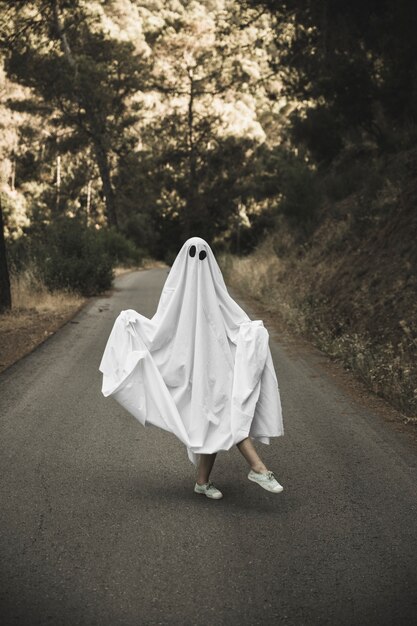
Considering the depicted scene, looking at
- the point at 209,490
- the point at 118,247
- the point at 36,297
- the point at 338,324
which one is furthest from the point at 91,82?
the point at 209,490

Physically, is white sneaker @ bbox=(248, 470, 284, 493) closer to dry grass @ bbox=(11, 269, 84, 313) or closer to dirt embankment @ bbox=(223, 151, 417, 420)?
dirt embankment @ bbox=(223, 151, 417, 420)

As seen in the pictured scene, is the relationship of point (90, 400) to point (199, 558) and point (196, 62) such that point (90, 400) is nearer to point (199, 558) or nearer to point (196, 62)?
point (199, 558)

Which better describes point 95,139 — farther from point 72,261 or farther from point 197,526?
point 197,526

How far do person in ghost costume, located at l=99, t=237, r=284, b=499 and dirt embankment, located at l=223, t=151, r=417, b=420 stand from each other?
3.11 meters

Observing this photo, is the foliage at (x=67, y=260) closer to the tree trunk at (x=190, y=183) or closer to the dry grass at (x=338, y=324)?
the dry grass at (x=338, y=324)

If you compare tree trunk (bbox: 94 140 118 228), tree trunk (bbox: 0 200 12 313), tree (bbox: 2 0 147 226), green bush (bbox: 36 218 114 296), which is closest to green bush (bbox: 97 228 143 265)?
Result: tree trunk (bbox: 94 140 118 228)

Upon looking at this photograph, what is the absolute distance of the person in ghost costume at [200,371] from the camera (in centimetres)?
465

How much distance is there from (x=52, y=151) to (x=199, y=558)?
4105cm

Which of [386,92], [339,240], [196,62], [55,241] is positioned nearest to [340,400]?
[339,240]

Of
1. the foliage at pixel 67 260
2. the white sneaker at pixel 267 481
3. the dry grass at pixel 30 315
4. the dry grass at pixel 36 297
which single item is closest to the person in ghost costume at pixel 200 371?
the white sneaker at pixel 267 481

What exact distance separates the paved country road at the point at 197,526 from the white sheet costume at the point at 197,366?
558mm

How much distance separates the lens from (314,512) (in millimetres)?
4426

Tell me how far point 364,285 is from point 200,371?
8.85 m

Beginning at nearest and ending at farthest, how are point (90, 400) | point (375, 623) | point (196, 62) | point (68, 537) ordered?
point (375, 623), point (68, 537), point (90, 400), point (196, 62)
